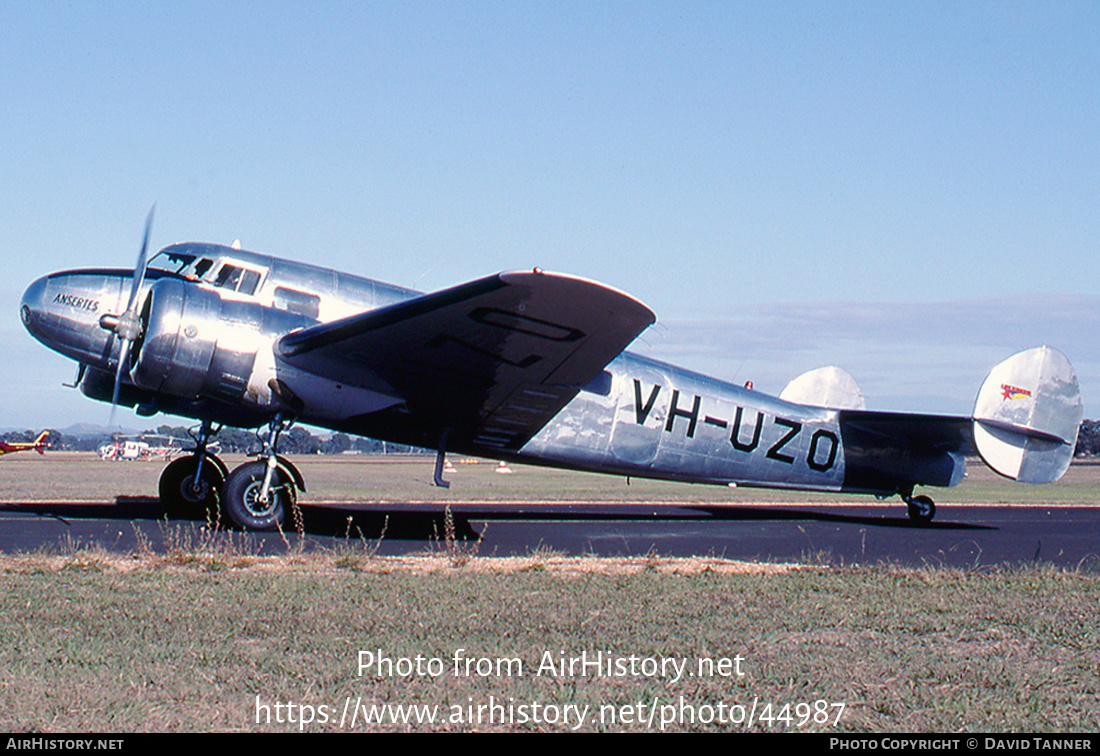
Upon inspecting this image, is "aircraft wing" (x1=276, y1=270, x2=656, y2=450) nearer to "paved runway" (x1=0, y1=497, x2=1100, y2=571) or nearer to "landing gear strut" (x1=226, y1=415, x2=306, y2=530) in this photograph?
"landing gear strut" (x1=226, y1=415, x2=306, y2=530)

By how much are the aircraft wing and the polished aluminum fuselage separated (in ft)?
0.94

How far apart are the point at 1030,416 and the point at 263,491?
41.2 ft

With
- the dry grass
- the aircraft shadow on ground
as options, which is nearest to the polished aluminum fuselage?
the aircraft shadow on ground

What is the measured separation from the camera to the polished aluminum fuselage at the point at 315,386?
11945mm

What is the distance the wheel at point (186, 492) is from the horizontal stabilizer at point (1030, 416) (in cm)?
1251

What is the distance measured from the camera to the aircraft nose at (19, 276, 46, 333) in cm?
1248

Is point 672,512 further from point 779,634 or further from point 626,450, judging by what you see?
point 779,634

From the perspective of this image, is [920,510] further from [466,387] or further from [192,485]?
[192,485]

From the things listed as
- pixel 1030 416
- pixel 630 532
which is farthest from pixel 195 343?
pixel 1030 416

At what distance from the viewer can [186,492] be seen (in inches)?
592

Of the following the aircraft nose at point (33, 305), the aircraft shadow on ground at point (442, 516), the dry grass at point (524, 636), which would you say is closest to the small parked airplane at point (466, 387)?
the aircraft nose at point (33, 305)

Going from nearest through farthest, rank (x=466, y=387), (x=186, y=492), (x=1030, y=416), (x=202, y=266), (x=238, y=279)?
(x=466, y=387)
(x=238, y=279)
(x=202, y=266)
(x=186, y=492)
(x=1030, y=416)

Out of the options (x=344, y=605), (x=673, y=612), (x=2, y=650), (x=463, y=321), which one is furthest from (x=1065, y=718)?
(x=463, y=321)
